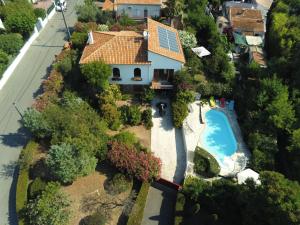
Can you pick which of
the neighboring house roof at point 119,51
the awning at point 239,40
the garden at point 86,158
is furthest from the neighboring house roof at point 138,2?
the garden at point 86,158

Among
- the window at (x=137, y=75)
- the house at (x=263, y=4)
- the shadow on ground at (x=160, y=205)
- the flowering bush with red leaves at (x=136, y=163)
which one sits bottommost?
the shadow on ground at (x=160, y=205)

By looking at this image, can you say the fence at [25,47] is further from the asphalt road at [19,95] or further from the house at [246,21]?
the house at [246,21]

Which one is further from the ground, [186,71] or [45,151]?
[186,71]

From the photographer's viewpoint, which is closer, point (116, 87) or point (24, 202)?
point (24, 202)

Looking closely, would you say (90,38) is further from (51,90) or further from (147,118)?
(147,118)

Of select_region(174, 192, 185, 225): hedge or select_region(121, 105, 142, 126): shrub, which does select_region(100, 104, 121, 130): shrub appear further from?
select_region(174, 192, 185, 225): hedge

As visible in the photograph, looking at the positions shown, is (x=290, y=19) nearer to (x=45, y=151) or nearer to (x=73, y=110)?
(x=73, y=110)

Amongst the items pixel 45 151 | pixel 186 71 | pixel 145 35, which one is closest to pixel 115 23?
pixel 145 35
